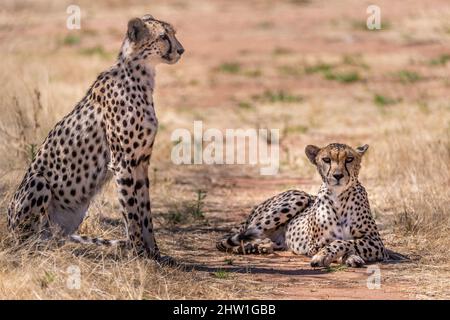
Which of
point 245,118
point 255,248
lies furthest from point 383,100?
point 255,248

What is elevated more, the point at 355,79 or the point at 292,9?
the point at 292,9

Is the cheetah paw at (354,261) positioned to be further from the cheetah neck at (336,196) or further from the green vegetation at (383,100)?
the green vegetation at (383,100)

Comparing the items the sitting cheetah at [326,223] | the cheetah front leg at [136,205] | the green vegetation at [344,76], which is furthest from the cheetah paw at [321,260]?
the green vegetation at [344,76]

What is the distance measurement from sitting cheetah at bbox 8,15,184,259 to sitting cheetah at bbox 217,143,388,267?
44.4 inches

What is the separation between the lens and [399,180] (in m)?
10.1

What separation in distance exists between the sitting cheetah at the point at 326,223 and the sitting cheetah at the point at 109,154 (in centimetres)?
113

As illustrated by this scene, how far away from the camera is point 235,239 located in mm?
7879

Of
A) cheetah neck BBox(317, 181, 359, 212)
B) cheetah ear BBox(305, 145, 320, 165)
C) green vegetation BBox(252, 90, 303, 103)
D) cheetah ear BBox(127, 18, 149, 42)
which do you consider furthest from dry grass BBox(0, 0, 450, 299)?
cheetah ear BBox(127, 18, 149, 42)

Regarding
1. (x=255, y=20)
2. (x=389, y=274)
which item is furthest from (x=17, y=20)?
(x=255, y=20)

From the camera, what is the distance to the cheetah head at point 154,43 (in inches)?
277

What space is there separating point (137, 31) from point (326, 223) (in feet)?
6.35

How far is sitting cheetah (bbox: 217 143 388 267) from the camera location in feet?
23.8

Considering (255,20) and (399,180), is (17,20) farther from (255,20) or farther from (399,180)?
(255,20)
